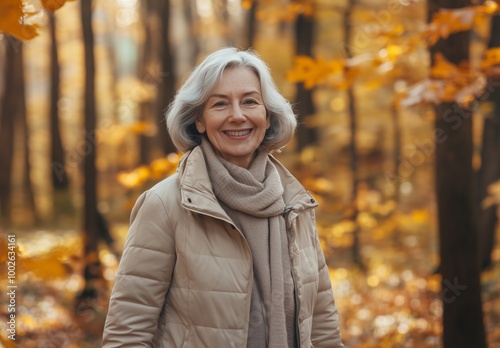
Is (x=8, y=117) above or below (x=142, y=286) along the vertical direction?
above

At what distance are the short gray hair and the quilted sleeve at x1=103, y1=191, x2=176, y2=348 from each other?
44cm

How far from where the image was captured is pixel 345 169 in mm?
21484

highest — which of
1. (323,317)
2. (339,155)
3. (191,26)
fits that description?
(191,26)

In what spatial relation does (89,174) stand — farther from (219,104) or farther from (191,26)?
(191,26)

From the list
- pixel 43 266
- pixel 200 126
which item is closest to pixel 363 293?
pixel 200 126

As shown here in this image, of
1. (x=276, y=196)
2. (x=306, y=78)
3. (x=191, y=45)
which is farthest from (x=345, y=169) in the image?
(x=276, y=196)

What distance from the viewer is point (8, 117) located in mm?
20062

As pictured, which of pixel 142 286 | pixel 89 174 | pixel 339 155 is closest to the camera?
pixel 142 286

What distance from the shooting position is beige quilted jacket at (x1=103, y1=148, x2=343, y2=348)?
2555mm

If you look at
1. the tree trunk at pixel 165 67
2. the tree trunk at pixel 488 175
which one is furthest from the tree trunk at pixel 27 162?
the tree trunk at pixel 488 175

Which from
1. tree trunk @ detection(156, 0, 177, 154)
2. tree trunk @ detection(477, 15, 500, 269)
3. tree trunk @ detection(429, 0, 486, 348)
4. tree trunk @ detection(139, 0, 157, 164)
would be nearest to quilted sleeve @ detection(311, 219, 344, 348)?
tree trunk @ detection(429, 0, 486, 348)

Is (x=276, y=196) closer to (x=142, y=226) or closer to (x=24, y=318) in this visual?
(x=142, y=226)

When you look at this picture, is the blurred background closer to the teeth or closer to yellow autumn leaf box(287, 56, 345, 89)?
yellow autumn leaf box(287, 56, 345, 89)

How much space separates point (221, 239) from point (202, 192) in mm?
187
